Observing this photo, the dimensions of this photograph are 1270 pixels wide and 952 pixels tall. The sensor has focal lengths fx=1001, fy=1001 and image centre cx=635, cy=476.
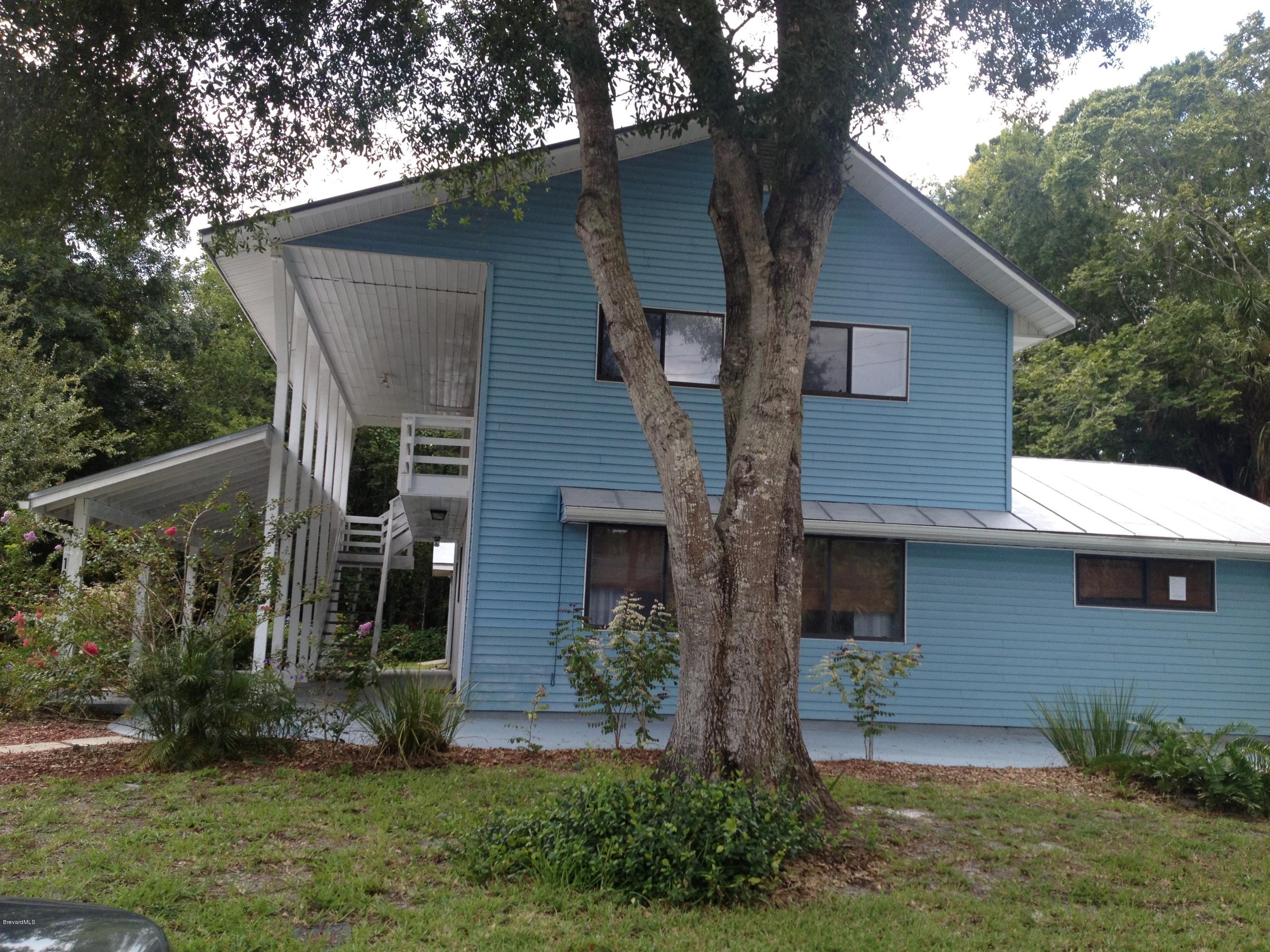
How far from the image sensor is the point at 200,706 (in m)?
8.48

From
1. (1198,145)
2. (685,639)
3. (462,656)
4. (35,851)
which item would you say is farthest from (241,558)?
(1198,145)

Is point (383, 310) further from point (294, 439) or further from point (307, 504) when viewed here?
point (307, 504)

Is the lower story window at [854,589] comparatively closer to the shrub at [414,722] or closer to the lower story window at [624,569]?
the lower story window at [624,569]

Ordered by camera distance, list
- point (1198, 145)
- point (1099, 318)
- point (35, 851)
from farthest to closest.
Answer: point (1099, 318) < point (1198, 145) < point (35, 851)

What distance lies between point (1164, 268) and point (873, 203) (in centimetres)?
1720

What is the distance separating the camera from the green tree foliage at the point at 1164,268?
2483cm

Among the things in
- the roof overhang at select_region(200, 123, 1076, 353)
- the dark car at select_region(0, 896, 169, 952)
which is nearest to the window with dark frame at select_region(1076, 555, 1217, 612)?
the roof overhang at select_region(200, 123, 1076, 353)

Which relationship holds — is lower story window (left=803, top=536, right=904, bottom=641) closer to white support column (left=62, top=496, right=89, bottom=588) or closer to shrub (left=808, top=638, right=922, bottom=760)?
shrub (left=808, top=638, right=922, bottom=760)

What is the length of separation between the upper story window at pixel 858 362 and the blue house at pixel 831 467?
3cm

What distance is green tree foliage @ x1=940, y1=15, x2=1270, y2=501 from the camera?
2483 cm

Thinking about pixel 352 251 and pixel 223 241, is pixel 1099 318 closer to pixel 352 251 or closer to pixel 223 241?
pixel 352 251

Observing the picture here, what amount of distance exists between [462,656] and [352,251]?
507 cm

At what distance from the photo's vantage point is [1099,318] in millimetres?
29406

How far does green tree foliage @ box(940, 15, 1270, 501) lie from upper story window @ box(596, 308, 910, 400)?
13.9m
